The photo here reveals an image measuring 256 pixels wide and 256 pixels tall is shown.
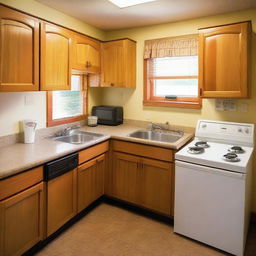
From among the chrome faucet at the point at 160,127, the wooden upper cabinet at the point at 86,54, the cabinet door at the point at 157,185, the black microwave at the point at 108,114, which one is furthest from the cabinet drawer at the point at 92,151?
the wooden upper cabinet at the point at 86,54

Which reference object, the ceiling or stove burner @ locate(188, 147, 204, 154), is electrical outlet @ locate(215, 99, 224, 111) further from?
the ceiling

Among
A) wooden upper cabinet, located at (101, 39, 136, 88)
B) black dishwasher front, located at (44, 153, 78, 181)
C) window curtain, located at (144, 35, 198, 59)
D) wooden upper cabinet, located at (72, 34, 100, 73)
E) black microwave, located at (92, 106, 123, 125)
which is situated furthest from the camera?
black microwave, located at (92, 106, 123, 125)

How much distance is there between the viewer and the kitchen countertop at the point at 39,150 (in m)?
1.73

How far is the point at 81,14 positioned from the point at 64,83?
908 mm

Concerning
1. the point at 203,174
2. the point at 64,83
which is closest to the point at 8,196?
the point at 64,83

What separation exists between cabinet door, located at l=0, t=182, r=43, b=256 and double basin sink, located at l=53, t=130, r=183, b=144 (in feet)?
3.06

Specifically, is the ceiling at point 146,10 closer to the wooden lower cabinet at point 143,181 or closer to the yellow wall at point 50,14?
the yellow wall at point 50,14

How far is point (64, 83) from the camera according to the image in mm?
2475

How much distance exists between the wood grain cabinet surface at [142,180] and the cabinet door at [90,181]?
14 centimetres

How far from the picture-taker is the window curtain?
2.78 m

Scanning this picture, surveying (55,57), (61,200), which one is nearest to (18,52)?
(55,57)

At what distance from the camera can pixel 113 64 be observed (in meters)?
3.11

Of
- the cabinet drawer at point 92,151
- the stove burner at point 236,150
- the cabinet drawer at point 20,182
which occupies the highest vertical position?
the stove burner at point 236,150

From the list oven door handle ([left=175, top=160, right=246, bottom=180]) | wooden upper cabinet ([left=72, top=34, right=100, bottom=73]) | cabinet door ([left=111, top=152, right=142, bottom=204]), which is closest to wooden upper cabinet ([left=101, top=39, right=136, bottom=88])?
wooden upper cabinet ([left=72, top=34, right=100, bottom=73])
